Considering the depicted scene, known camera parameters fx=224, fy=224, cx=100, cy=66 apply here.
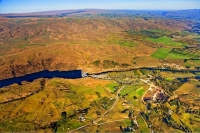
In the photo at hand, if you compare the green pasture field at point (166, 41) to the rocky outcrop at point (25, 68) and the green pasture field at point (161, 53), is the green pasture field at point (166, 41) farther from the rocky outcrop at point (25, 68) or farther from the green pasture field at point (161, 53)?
the rocky outcrop at point (25, 68)

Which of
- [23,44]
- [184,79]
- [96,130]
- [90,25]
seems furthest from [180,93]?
[90,25]

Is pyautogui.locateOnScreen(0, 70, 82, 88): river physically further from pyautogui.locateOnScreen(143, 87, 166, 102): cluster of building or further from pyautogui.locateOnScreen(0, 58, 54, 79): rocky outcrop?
pyautogui.locateOnScreen(143, 87, 166, 102): cluster of building

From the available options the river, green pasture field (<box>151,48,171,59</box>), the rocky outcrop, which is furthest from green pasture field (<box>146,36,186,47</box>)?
the rocky outcrop

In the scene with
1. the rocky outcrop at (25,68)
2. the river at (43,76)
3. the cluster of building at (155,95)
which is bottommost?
the cluster of building at (155,95)

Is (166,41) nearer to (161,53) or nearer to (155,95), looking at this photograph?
(161,53)

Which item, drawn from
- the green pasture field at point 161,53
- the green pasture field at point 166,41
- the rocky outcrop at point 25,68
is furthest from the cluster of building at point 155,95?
the green pasture field at point 166,41

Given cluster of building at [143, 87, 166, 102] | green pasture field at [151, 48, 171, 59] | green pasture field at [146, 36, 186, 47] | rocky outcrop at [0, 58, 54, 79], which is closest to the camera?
cluster of building at [143, 87, 166, 102]

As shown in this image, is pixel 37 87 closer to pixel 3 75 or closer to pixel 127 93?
pixel 3 75

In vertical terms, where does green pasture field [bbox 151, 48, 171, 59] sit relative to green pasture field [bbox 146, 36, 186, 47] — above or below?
below

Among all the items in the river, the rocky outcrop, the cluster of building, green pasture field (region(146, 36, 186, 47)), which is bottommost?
the cluster of building

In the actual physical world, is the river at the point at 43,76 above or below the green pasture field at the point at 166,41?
below

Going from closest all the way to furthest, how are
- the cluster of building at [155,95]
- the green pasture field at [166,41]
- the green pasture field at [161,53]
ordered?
the cluster of building at [155,95] → the green pasture field at [161,53] → the green pasture field at [166,41]
